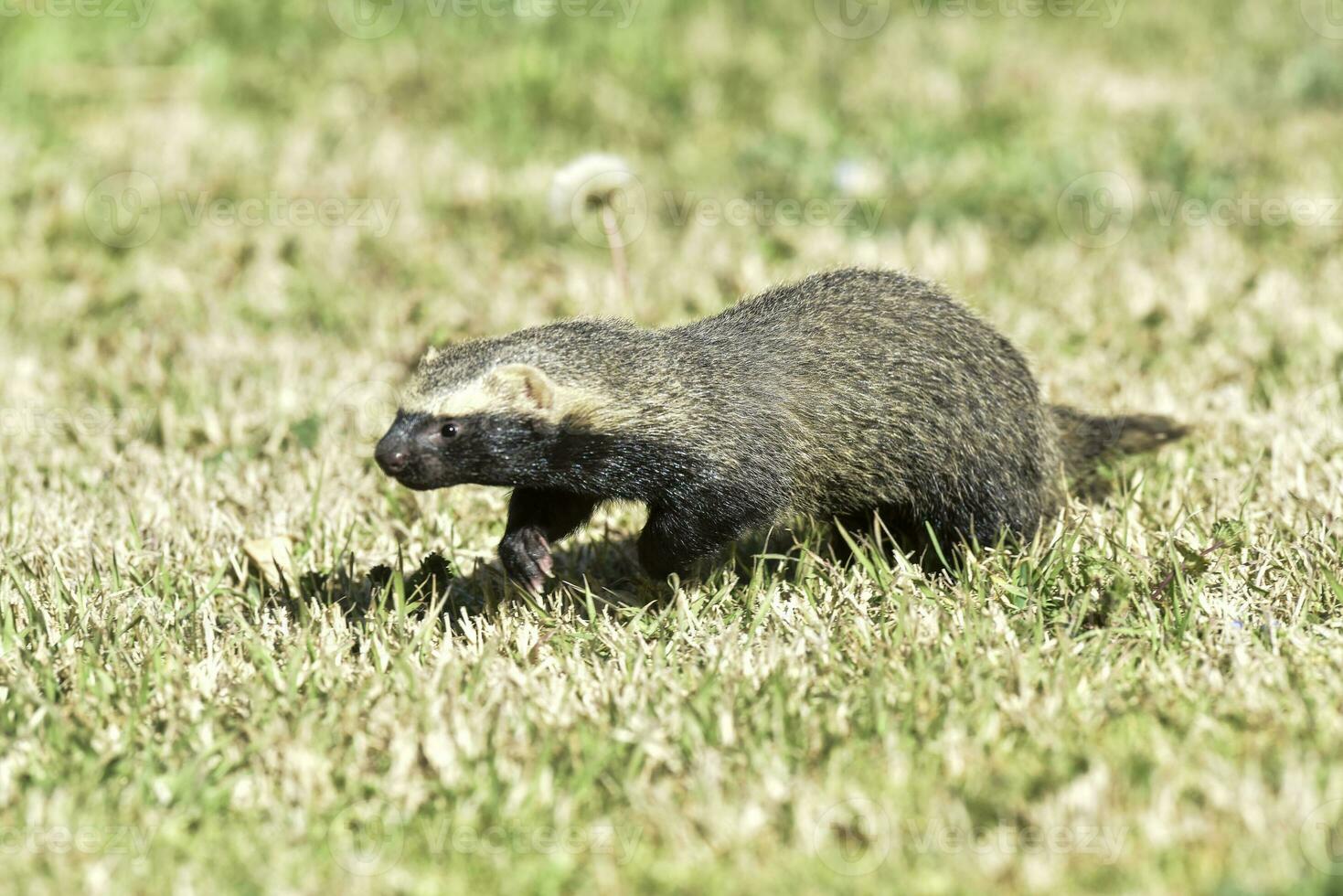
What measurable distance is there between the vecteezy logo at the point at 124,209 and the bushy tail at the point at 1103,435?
16.9 ft

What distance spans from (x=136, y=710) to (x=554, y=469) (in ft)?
4.45

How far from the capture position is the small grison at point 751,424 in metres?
4.26

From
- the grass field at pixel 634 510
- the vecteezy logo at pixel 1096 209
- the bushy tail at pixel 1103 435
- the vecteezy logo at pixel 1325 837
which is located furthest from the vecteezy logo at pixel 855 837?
the vecteezy logo at pixel 1096 209

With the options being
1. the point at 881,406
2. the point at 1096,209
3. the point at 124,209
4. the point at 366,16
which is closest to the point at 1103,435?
the point at 881,406

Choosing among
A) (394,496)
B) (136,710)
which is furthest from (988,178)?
(136,710)

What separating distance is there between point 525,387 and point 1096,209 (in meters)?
4.98

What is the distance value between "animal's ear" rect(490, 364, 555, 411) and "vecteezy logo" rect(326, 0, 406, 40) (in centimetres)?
638

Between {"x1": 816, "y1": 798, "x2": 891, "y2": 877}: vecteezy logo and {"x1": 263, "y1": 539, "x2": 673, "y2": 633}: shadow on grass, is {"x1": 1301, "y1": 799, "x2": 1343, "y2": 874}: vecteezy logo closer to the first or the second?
{"x1": 816, "y1": 798, "x2": 891, "y2": 877}: vecteezy logo

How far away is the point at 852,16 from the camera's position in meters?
10.6

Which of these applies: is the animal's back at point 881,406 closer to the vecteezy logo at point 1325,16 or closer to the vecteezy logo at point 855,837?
the vecteezy logo at point 855,837

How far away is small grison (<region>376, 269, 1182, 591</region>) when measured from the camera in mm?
4258

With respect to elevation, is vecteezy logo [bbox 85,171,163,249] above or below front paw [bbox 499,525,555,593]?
above

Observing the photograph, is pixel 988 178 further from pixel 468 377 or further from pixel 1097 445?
pixel 468 377

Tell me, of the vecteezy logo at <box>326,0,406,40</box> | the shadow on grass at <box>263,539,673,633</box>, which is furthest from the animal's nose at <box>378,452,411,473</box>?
the vecteezy logo at <box>326,0,406,40</box>
